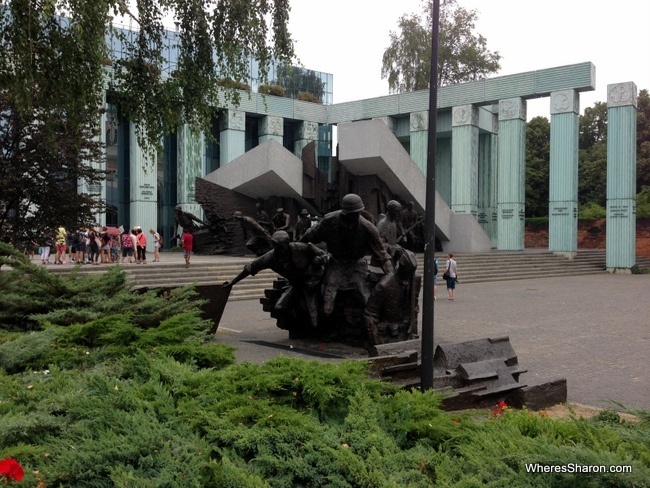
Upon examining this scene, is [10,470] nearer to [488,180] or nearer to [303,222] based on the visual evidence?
[303,222]

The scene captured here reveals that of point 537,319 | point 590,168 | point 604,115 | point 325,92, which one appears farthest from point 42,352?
point 604,115

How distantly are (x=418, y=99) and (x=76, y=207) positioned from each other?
2567cm

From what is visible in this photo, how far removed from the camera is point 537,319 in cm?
1229

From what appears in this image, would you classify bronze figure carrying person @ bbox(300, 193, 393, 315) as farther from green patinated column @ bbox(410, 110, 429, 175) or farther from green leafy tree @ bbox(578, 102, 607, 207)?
green leafy tree @ bbox(578, 102, 607, 207)

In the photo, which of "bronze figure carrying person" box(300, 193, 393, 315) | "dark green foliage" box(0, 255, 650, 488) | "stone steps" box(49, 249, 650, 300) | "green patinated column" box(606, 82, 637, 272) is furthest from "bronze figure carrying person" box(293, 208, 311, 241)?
"dark green foliage" box(0, 255, 650, 488)

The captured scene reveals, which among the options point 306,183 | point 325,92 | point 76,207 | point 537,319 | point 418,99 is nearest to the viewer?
point 76,207

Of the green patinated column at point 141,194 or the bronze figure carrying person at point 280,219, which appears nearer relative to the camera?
the bronze figure carrying person at point 280,219

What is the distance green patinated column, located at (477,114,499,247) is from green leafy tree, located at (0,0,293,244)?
27617 millimetres

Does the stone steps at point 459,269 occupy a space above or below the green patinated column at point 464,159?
below

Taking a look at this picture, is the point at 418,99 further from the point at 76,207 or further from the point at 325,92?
the point at 76,207

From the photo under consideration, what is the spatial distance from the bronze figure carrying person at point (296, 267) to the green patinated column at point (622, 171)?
22084 mm

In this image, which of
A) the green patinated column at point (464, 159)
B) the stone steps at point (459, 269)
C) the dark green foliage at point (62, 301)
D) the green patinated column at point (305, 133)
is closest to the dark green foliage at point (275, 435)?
the dark green foliage at point (62, 301)

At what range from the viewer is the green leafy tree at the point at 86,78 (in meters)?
7.61

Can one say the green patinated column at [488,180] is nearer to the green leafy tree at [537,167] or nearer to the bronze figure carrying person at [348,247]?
the green leafy tree at [537,167]
